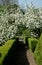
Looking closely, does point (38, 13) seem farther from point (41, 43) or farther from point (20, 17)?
point (41, 43)

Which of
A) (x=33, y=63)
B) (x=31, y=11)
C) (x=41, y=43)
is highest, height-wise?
(x=31, y=11)

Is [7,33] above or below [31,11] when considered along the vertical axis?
below

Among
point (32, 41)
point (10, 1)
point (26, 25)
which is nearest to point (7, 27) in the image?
point (32, 41)

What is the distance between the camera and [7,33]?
1741cm

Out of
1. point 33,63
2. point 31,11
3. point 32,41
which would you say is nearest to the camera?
point 33,63

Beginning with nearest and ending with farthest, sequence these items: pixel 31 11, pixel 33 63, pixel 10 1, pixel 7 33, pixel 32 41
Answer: pixel 33 63 → pixel 7 33 → pixel 32 41 → pixel 31 11 → pixel 10 1

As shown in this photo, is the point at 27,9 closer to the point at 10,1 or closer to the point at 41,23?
the point at 41,23

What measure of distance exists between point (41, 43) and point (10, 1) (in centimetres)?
4504

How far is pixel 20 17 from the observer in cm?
2366

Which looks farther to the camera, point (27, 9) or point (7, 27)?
point (27, 9)

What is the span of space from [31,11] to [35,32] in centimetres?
283

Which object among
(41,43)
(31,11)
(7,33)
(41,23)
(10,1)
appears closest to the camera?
(41,43)

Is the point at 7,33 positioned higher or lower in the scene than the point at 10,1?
lower

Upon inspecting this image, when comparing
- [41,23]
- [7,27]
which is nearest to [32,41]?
[7,27]
